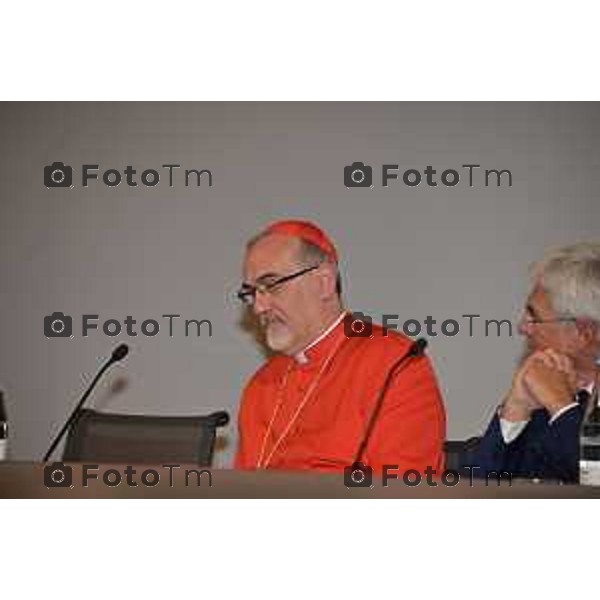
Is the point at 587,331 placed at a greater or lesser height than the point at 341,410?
greater

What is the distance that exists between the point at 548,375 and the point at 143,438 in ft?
4.81

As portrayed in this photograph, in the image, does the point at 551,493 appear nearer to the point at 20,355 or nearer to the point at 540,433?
the point at 540,433

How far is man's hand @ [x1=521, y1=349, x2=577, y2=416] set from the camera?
130 inches

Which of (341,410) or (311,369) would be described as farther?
(311,369)

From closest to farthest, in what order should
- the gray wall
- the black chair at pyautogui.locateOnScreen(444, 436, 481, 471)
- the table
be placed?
the table
the black chair at pyautogui.locateOnScreen(444, 436, 481, 471)
the gray wall

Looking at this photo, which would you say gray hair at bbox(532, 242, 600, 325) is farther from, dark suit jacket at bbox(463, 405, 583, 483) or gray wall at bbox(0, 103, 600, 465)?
gray wall at bbox(0, 103, 600, 465)
